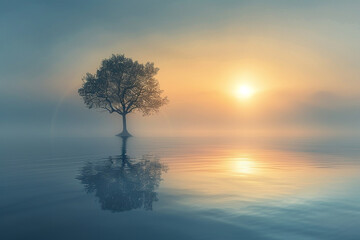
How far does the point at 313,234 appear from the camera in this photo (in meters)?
7.46

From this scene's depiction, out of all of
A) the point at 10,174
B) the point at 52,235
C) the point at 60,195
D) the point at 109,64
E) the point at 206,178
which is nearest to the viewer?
the point at 52,235

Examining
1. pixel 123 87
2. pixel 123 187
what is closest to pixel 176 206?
pixel 123 187

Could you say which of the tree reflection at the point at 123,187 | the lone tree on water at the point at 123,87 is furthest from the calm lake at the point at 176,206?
the lone tree on water at the point at 123,87

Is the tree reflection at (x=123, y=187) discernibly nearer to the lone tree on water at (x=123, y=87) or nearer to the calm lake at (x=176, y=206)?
the calm lake at (x=176, y=206)

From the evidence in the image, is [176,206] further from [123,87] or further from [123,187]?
[123,87]

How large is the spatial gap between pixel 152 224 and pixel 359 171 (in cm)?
1801

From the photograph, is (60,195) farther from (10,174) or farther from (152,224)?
(10,174)

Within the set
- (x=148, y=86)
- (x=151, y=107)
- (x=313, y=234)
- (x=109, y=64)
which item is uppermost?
(x=109, y=64)

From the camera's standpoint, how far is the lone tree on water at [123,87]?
67.4 m

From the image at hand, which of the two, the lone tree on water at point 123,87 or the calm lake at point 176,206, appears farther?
the lone tree on water at point 123,87

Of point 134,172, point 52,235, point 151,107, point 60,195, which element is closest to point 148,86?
point 151,107

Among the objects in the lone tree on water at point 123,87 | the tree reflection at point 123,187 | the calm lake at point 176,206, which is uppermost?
the lone tree on water at point 123,87

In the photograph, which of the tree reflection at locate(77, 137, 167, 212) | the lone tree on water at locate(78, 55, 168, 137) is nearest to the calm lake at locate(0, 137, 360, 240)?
the tree reflection at locate(77, 137, 167, 212)

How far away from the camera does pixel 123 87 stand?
67750 mm
